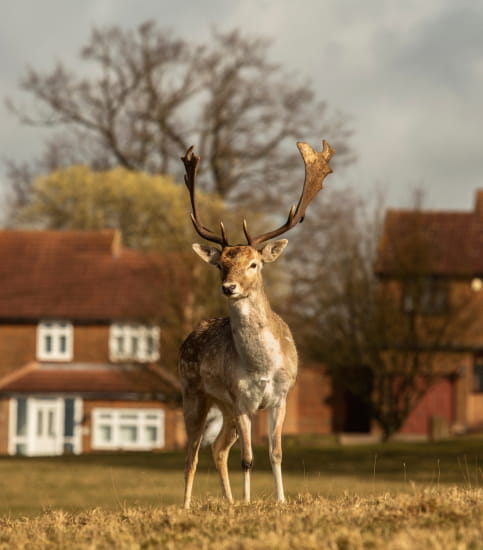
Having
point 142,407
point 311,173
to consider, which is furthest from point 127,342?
point 311,173

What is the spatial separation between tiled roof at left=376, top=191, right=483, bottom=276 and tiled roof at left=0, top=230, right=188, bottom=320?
401 inches

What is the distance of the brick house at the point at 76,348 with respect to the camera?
165ft

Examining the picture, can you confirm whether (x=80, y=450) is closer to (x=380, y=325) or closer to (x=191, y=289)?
(x=191, y=289)

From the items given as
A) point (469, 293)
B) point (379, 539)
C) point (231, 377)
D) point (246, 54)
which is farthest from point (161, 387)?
point (379, 539)

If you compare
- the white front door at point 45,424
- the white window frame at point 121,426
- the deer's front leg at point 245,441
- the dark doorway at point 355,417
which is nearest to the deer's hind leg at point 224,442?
the deer's front leg at point 245,441

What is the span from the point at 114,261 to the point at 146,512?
42.6m

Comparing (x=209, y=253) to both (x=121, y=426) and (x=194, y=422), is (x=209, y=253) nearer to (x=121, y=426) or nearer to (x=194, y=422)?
(x=194, y=422)

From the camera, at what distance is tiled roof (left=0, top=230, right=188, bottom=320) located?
51.6 metres

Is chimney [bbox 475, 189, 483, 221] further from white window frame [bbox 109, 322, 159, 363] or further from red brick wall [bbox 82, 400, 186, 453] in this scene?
red brick wall [bbox 82, 400, 186, 453]

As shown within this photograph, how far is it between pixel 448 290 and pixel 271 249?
101 feet

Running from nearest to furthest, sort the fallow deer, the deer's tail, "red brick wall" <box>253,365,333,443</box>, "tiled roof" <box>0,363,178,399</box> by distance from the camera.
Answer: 1. the fallow deer
2. the deer's tail
3. "tiled roof" <box>0,363,178,399</box>
4. "red brick wall" <box>253,365,333,443</box>

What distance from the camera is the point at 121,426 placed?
5069 cm

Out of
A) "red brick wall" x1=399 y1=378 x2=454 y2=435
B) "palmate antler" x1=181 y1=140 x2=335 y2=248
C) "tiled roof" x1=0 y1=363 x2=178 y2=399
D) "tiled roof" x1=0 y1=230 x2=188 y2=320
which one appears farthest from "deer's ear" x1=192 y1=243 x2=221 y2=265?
"red brick wall" x1=399 y1=378 x2=454 y2=435

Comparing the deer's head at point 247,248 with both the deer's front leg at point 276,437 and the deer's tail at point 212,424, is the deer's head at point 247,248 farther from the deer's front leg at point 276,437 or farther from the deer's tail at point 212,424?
the deer's tail at point 212,424
